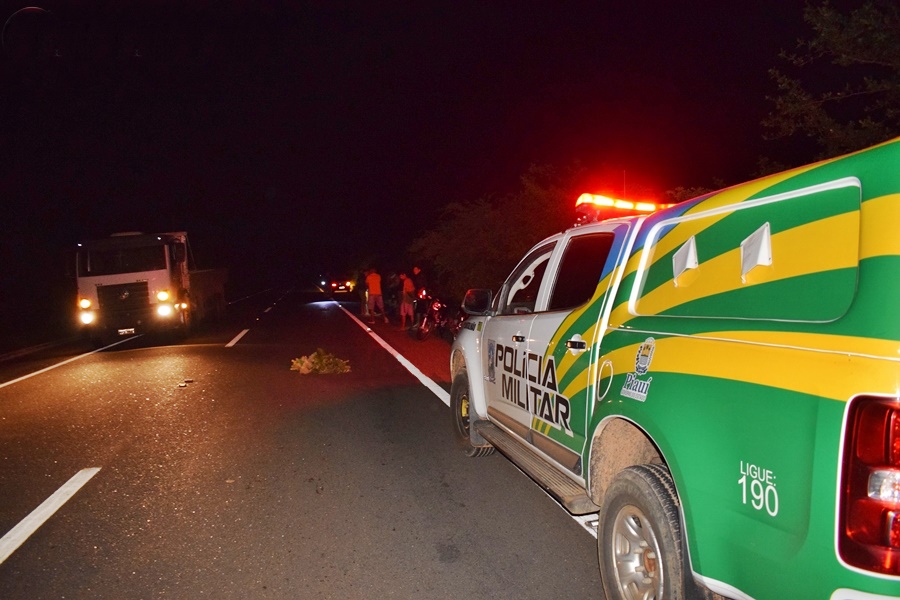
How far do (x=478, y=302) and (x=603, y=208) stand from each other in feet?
4.99

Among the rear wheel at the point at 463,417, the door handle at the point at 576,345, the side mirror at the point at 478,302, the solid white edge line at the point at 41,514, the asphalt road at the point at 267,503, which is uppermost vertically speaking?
the side mirror at the point at 478,302

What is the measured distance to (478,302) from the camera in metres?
6.18

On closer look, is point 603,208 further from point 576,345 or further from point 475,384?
point 475,384

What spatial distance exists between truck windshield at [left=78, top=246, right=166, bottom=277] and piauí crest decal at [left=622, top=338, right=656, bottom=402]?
17959mm

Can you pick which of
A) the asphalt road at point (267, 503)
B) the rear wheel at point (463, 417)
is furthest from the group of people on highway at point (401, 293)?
the rear wheel at point (463, 417)

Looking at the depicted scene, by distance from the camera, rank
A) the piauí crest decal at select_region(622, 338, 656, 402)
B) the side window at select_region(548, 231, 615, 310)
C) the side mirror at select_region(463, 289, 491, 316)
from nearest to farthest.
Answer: the piauí crest decal at select_region(622, 338, 656, 402) → the side mirror at select_region(463, 289, 491, 316) → the side window at select_region(548, 231, 615, 310)

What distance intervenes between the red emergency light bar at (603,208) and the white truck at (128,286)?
16.1 meters

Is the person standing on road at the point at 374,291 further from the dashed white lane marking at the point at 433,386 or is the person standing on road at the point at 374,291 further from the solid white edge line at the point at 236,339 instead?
the solid white edge line at the point at 236,339

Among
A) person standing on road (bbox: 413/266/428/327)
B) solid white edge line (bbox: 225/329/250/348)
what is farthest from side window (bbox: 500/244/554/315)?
solid white edge line (bbox: 225/329/250/348)

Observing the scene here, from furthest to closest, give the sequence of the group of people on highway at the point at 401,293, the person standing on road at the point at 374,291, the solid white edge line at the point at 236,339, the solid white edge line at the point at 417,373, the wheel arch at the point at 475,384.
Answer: the person standing on road at the point at 374,291 → the group of people on highway at the point at 401,293 → the solid white edge line at the point at 236,339 → the solid white edge line at the point at 417,373 → the wheel arch at the point at 475,384

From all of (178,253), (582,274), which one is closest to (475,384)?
(582,274)

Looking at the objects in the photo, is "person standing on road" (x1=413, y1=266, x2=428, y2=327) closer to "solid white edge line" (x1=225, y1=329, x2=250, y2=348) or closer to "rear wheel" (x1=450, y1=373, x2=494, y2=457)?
"solid white edge line" (x1=225, y1=329, x2=250, y2=348)

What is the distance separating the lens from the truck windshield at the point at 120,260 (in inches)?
747

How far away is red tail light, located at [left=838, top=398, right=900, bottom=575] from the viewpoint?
2100 millimetres
